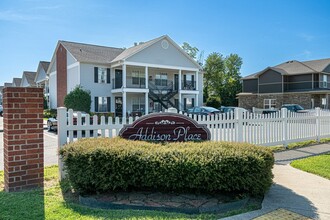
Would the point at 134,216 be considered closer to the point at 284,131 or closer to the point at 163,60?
the point at 284,131

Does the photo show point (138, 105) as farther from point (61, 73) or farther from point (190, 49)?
point (190, 49)

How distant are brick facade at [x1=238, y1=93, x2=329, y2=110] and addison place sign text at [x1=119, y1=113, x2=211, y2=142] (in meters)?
35.5

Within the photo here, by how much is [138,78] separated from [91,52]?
610cm

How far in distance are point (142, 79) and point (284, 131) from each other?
22.1 meters

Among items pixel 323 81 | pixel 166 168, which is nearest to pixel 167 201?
pixel 166 168

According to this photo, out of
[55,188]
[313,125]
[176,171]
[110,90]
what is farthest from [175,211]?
[110,90]

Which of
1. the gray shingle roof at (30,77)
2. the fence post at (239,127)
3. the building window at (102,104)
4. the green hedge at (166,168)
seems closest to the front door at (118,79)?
the building window at (102,104)

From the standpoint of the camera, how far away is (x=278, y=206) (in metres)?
4.25

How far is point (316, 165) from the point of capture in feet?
23.4

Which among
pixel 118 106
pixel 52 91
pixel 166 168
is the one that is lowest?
pixel 166 168

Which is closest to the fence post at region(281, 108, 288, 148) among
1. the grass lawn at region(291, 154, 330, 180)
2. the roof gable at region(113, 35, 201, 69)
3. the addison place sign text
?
the grass lawn at region(291, 154, 330, 180)

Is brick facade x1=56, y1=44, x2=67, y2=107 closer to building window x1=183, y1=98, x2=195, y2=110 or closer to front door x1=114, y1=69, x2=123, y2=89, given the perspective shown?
front door x1=114, y1=69, x2=123, y2=89

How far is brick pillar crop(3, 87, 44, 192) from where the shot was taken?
15.7ft

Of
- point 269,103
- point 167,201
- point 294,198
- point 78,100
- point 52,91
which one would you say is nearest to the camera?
point 167,201
